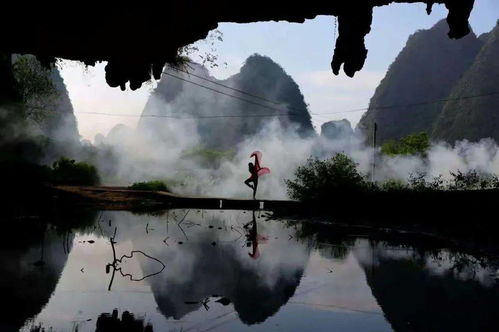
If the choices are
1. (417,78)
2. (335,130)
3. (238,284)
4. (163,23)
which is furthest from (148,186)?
(417,78)

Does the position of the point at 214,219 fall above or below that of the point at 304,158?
below

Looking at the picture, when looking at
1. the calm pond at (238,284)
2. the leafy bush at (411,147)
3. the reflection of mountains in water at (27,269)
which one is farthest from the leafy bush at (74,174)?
the leafy bush at (411,147)

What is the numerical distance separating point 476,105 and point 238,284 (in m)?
90.4

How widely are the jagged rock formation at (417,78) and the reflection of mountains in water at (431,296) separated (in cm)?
10954

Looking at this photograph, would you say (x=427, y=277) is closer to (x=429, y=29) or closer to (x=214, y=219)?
(x=214, y=219)

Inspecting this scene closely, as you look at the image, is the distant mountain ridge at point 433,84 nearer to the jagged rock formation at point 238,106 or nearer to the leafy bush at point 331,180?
A: the jagged rock formation at point 238,106

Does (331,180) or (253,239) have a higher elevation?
(331,180)

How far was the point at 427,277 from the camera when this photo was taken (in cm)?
1059

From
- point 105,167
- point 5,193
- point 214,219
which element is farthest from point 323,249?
point 105,167

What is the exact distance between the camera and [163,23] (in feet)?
13.7

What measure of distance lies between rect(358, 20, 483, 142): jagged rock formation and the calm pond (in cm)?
10762

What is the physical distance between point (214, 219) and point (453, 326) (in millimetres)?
17735

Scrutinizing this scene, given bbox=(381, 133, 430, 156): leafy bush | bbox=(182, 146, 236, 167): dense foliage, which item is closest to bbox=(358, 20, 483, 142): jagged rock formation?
bbox=(381, 133, 430, 156): leafy bush

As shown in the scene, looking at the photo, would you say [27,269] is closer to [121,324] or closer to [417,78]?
[121,324]
